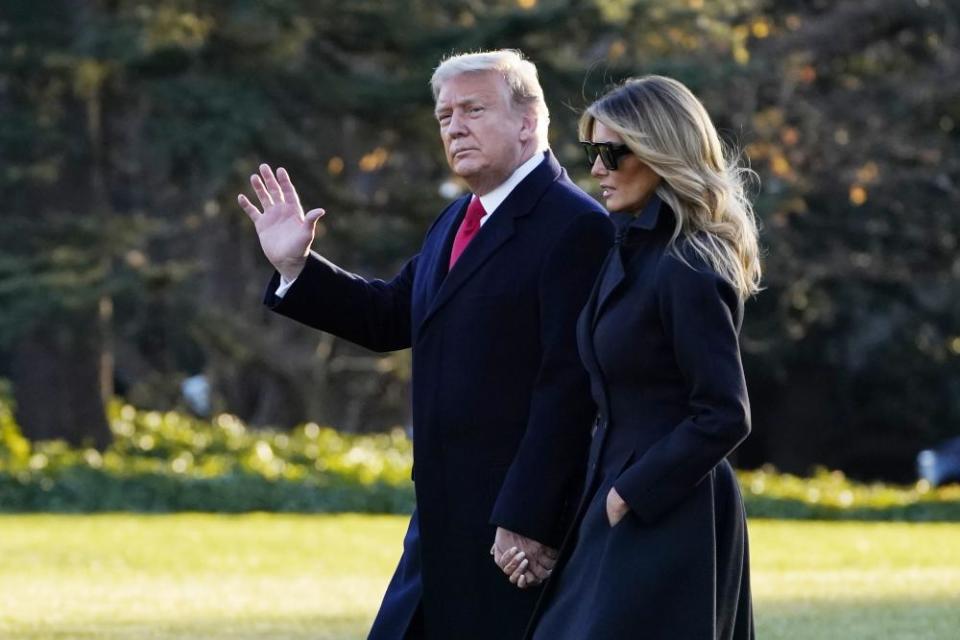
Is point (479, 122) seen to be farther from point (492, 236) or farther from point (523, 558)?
point (523, 558)

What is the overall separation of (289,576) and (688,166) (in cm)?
798

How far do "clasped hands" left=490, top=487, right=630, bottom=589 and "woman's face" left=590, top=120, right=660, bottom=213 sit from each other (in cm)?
88

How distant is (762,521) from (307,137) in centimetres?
616

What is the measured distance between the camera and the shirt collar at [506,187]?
16.5 ft

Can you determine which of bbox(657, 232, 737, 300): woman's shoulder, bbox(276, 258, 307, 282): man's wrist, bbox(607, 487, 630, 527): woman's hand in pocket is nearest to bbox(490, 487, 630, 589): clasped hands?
bbox(607, 487, 630, 527): woman's hand in pocket

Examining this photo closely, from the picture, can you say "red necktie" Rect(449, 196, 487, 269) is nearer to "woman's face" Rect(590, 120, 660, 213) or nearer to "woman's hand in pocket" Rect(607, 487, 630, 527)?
"woman's face" Rect(590, 120, 660, 213)

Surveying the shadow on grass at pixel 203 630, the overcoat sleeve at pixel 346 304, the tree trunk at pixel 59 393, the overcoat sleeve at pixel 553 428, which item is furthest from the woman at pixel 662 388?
the tree trunk at pixel 59 393

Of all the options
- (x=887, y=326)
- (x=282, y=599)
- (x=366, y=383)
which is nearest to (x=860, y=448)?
(x=887, y=326)

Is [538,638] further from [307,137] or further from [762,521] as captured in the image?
[307,137]

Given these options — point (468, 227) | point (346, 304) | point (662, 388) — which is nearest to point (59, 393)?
point (346, 304)

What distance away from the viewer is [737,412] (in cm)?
423

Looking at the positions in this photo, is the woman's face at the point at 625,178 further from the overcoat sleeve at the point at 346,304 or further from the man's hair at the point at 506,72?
the overcoat sleeve at the point at 346,304

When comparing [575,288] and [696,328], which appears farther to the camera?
[575,288]

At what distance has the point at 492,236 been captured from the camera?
4.95 metres
